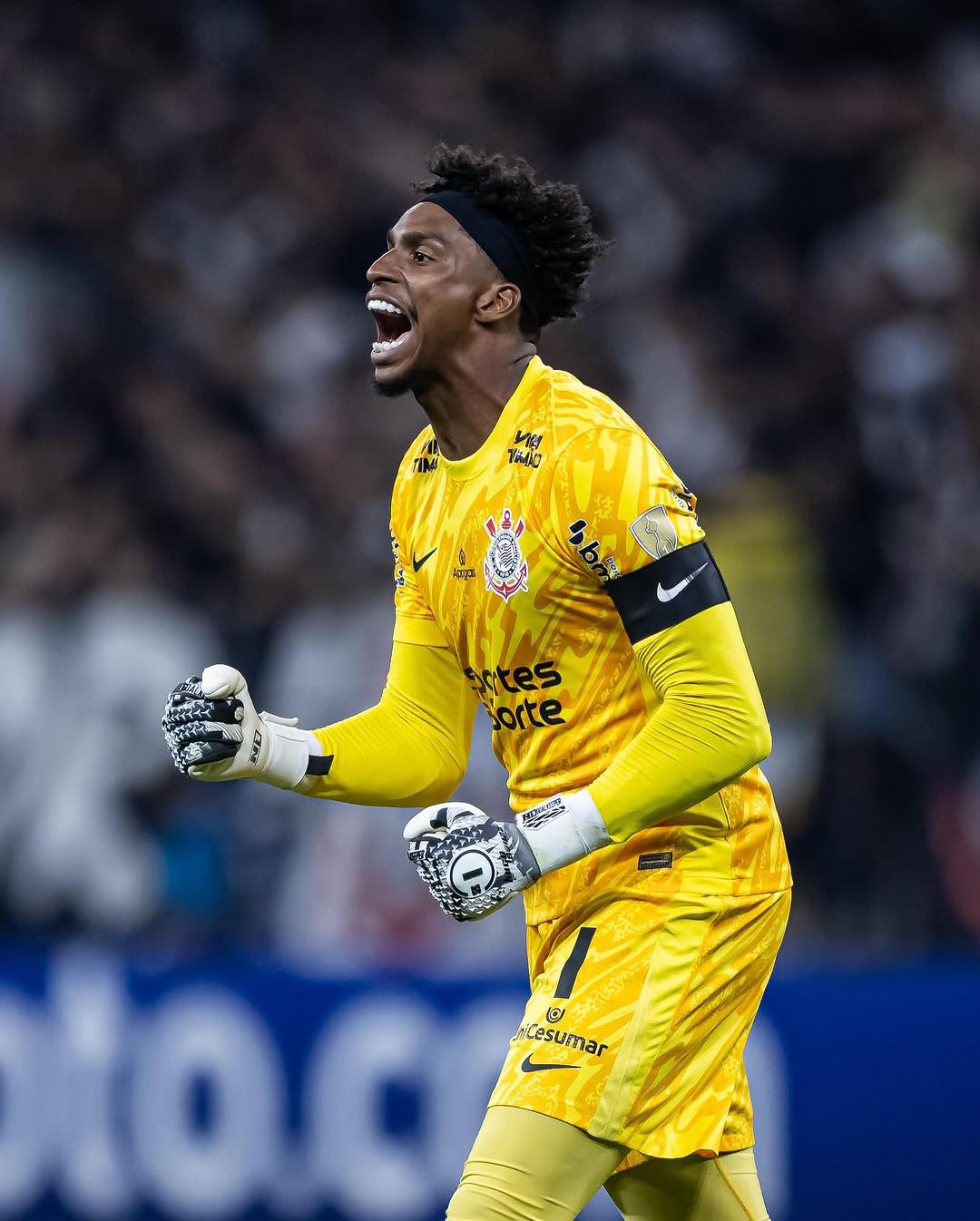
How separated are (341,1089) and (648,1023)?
2.67 meters

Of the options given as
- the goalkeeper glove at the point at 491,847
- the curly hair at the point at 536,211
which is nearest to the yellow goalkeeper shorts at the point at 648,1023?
the goalkeeper glove at the point at 491,847

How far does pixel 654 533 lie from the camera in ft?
11.4

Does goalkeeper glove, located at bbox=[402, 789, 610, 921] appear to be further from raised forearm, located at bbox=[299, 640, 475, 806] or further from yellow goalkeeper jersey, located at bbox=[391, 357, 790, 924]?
raised forearm, located at bbox=[299, 640, 475, 806]

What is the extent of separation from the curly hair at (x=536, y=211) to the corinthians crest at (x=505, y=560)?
19.6 inches

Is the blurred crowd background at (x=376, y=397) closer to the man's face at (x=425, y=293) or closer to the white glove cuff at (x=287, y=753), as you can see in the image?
the white glove cuff at (x=287, y=753)

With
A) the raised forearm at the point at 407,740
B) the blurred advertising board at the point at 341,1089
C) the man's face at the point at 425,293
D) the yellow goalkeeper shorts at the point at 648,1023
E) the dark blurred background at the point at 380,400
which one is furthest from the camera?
the dark blurred background at the point at 380,400

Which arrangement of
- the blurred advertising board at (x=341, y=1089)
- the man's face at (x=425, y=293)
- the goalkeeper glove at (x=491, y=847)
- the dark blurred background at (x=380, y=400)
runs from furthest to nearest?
the dark blurred background at (x=380, y=400)
the blurred advertising board at (x=341, y=1089)
the man's face at (x=425, y=293)
the goalkeeper glove at (x=491, y=847)

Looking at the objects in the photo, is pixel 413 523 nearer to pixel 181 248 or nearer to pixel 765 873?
pixel 765 873

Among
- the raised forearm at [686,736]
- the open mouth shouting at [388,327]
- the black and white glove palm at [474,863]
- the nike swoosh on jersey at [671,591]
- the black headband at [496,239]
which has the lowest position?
the black and white glove palm at [474,863]

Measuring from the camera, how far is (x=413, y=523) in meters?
4.04

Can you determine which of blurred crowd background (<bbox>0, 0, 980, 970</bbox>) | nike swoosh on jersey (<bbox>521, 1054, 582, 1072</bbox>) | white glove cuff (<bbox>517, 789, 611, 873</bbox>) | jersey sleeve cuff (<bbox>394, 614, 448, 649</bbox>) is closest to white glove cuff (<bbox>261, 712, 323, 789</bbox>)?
jersey sleeve cuff (<bbox>394, 614, 448, 649</bbox>)

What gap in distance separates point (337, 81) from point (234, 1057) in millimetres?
5394

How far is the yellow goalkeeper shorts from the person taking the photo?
3506mm

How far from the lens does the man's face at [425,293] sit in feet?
12.7
